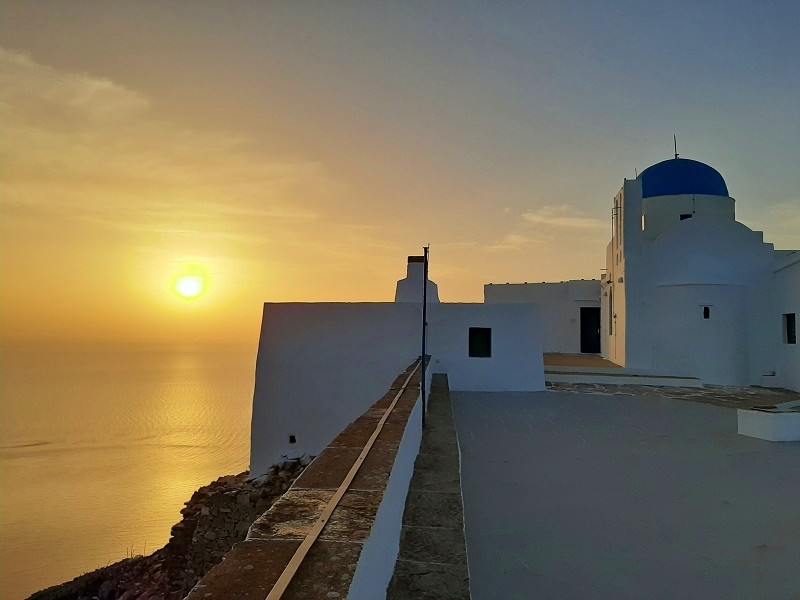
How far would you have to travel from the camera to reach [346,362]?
12.1 meters

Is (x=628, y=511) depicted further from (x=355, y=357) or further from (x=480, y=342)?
(x=355, y=357)

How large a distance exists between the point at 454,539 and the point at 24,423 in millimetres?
66887

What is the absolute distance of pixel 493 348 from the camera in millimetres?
12398

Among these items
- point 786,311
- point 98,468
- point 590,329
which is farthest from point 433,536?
point 98,468

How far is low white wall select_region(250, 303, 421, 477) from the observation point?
11.9 metres

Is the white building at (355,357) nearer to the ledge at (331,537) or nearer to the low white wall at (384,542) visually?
the low white wall at (384,542)

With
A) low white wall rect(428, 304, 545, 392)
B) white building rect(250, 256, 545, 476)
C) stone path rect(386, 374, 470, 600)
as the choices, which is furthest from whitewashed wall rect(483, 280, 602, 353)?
stone path rect(386, 374, 470, 600)

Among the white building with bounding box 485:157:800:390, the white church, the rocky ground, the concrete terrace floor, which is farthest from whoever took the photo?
the white building with bounding box 485:157:800:390

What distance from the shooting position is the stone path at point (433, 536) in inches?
102

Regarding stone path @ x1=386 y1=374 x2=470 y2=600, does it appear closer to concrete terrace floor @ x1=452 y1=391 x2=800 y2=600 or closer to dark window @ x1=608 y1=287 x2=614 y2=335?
concrete terrace floor @ x1=452 y1=391 x2=800 y2=600

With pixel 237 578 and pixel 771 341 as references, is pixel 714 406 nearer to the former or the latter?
pixel 771 341

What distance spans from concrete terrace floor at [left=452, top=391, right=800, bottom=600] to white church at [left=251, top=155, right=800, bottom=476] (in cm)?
439

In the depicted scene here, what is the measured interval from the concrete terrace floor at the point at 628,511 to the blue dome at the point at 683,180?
11939 mm

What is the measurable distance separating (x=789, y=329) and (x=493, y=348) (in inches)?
316
